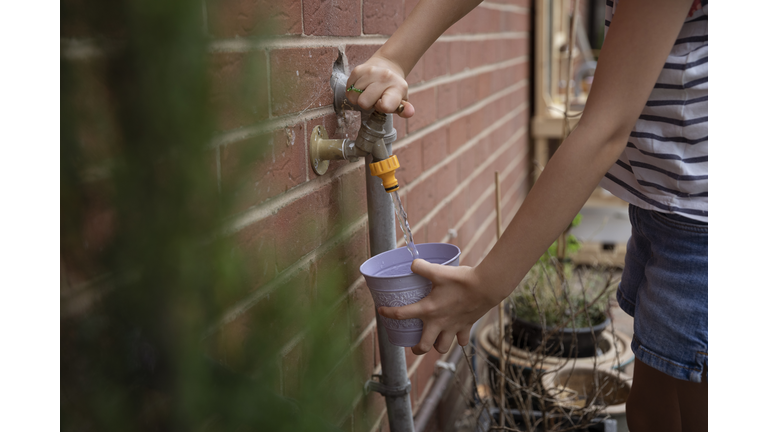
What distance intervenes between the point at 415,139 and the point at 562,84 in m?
3.18

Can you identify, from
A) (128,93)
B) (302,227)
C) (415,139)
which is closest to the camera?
(128,93)

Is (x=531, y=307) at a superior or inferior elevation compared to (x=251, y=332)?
inferior

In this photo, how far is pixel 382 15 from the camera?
1.43 meters

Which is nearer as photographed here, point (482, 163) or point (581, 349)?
point (581, 349)

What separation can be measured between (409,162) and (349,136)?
0.37 m

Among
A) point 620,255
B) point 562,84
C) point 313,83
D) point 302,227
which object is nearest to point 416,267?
point 302,227

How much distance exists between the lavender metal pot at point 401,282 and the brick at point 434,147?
25.9 inches

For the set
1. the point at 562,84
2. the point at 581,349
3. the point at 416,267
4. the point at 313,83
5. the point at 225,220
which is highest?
the point at 562,84

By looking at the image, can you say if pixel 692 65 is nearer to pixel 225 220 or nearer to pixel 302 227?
pixel 302 227

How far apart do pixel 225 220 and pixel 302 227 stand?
737 mm

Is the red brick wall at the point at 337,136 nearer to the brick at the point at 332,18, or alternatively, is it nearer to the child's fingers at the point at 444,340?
the brick at the point at 332,18

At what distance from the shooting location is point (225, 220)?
351mm

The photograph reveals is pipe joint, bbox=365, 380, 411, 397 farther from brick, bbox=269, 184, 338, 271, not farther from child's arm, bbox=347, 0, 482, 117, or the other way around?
child's arm, bbox=347, 0, 482, 117

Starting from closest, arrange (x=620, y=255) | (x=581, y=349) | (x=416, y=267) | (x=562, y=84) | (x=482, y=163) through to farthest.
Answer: (x=416, y=267), (x=581, y=349), (x=482, y=163), (x=620, y=255), (x=562, y=84)
